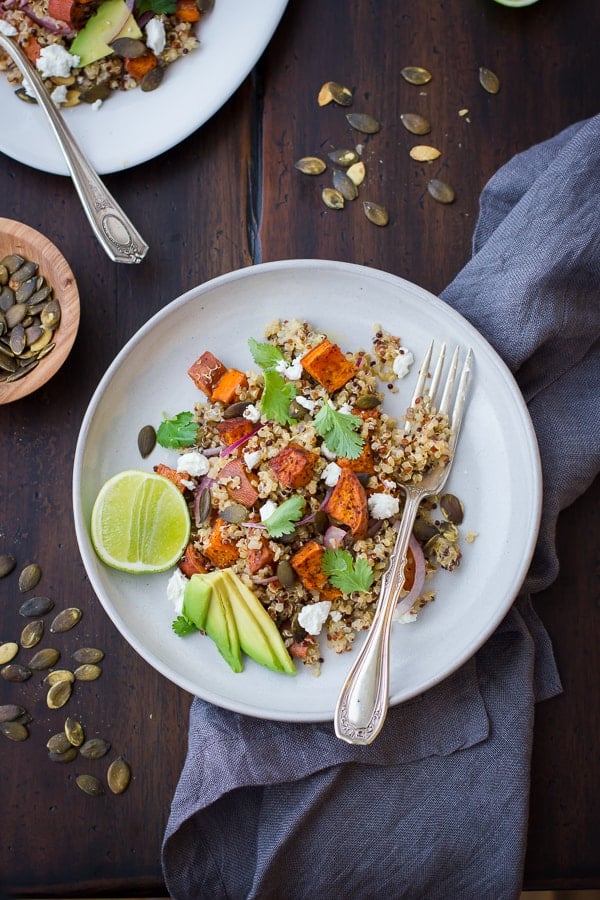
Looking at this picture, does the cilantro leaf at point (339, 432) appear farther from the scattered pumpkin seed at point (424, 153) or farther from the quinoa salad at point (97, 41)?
the quinoa salad at point (97, 41)

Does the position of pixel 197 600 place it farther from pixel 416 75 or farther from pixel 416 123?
pixel 416 75

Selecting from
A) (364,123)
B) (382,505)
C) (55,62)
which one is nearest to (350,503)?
(382,505)

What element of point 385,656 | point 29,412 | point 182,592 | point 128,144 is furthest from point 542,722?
point 128,144

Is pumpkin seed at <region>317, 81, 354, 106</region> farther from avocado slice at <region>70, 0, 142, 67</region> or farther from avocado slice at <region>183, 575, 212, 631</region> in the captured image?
avocado slice at <region>183, 575, 212, 631</region>

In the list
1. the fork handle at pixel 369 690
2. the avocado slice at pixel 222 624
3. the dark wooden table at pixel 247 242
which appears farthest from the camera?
Result: the dark wooden table at pixel 247 242

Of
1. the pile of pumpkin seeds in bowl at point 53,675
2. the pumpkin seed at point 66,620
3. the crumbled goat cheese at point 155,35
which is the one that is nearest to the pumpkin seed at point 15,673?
the pile of pumpkin seeds in bowl at point 53,675

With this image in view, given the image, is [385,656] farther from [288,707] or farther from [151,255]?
[151,255]

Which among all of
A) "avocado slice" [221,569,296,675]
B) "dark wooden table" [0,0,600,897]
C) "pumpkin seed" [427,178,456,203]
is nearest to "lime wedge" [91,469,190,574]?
"avocado slice" [221,569,296,675]
